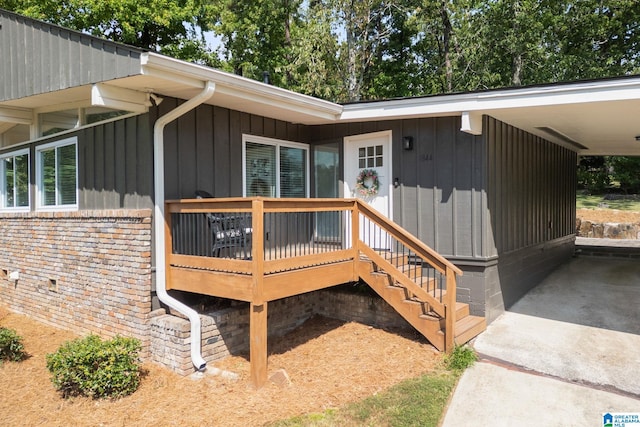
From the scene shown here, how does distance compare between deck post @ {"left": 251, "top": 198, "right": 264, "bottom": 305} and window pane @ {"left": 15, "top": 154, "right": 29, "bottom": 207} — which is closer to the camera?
deck post @ {"left": 251, "top": 198, "right": 264, "bottom": 305}

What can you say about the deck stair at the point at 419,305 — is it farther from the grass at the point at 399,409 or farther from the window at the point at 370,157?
the window at the point at 370,157

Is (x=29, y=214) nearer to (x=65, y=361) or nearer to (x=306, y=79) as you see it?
(x=65, y=361)

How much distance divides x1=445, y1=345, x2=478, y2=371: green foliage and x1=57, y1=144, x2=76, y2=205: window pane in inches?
225

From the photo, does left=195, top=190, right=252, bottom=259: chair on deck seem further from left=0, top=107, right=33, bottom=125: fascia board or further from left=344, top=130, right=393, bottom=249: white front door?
left=0, top=107, right=33, bottom=125: fascia board

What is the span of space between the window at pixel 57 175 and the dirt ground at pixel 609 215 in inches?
651

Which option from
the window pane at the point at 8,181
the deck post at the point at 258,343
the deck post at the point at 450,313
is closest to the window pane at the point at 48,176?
the window pane at the point at 8,181

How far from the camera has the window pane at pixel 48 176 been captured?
22.7 feet

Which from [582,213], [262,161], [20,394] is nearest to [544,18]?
[582,213]

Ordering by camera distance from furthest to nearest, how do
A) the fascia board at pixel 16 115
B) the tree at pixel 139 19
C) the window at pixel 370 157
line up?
the tree at pixel 139 19 < the window at pixel 370 157 < the fascia board at pixel 16 115

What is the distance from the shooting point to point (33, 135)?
718cm

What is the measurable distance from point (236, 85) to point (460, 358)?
13.5 ft

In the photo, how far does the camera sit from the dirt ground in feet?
51.0

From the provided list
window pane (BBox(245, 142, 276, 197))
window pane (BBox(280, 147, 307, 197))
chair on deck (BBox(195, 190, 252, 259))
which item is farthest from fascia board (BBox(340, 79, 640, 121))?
chair on deck (BBox(195, 190, 252, 259))

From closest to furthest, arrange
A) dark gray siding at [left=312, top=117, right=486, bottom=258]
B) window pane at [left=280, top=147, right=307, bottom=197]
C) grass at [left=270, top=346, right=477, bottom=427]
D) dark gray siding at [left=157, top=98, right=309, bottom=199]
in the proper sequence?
1. grass at [left=270, top=346, right=477, bottom=427]
2. dark gray siding at [left=157, top=98, right=309, bottom=199]
3. dark gray siding at [left=312, top=117, right=486, bottom=258]
4. window pane at [left=280, top=147, right=307, bottom=197]
